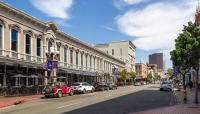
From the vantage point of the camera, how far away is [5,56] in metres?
37.8

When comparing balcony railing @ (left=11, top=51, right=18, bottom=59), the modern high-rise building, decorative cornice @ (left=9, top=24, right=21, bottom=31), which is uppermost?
the modern high-rise building

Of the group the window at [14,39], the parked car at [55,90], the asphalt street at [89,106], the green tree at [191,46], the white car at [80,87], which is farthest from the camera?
the white car at [80,87]

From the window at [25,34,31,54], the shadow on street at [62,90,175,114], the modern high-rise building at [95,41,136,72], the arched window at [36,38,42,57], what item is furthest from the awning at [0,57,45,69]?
the modern high-rise building at [95,41,136,72]

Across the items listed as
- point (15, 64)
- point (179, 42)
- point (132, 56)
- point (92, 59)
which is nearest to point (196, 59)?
point (179, 42)

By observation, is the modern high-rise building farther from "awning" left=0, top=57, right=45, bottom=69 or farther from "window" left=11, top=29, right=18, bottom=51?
"window" left=11, top=29, right=18, bottom=51

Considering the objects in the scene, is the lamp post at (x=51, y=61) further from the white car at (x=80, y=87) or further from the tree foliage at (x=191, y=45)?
the tree foliage at (x=191, y=45)

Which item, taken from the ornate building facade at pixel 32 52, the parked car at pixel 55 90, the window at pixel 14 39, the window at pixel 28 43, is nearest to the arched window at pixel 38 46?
the ornate building facade at pixel 32 52

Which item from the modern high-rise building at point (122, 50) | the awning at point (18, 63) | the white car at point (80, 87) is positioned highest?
the modern high-rise building at point (122, 50)

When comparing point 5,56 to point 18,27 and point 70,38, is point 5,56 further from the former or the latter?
point 70,38

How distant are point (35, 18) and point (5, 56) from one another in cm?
920

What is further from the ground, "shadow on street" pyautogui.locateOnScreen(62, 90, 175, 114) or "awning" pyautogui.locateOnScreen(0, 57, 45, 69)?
"awning" pyautogui.locateOnScreen(0, 57, 45, 69)

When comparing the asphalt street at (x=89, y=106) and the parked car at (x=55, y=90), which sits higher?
the parked car at (x=55, y=90)

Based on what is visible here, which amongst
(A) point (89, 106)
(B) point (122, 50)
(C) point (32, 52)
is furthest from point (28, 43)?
(B) point (122, 50)

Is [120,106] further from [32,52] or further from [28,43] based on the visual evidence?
[32,52]
